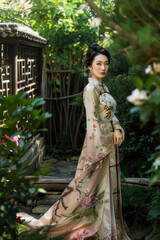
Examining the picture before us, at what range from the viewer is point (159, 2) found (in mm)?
1640

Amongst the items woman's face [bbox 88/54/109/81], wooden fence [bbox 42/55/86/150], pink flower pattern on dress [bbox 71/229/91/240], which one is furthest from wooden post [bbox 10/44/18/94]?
pink flower pattern on dress [bbox 71/229/91/240]

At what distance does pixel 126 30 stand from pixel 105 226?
2481mm

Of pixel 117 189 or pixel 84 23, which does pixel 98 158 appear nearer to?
pixel 117 189

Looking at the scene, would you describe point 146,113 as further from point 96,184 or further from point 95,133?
point 96,184

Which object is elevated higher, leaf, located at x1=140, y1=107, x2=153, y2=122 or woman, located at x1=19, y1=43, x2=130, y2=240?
leaf, located at x1=140, y1=107, x2=153, y2=122

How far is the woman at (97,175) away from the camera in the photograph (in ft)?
11.5

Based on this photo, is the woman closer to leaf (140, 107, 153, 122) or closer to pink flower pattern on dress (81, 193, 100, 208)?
pink flower pattern on dress (81, 193, 100, 208)

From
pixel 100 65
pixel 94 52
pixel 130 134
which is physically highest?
pixel 94 52

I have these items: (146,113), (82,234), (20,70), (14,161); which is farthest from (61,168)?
(146,113)

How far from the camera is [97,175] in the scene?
3.57 meters

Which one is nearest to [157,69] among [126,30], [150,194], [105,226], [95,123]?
[126,30]

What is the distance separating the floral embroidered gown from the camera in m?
3.52

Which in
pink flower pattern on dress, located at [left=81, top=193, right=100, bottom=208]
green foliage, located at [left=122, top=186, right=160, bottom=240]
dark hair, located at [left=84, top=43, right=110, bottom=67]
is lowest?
green foliage, located at [left=122, top=186, right=160, bottom=240]

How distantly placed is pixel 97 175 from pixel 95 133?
42 cm
